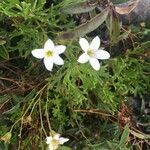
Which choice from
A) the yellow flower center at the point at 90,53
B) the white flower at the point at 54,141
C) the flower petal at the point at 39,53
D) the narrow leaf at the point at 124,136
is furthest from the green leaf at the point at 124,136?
the flower petal at the point at 39,53

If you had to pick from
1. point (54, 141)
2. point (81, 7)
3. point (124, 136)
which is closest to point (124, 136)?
point (124, 136)

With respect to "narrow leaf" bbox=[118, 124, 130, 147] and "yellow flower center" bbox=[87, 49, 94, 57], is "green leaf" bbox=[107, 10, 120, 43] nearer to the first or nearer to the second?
"yellow flower center" bbox=[87, 49, 94, 57]

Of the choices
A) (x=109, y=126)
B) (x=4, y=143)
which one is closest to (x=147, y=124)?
(x=109, y=126)

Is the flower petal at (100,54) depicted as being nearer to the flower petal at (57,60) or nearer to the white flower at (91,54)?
the white flower at (91,54)

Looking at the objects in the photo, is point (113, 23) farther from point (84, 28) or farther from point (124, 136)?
point (124, 136)

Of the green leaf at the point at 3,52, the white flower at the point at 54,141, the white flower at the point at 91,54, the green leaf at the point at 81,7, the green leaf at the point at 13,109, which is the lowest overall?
the white flower at the point at 54,141

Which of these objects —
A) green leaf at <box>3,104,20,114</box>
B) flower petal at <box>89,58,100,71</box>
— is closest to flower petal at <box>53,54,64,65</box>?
flower petal at <box>89,58,100,71</box>

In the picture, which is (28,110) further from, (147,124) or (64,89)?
(147,124)
